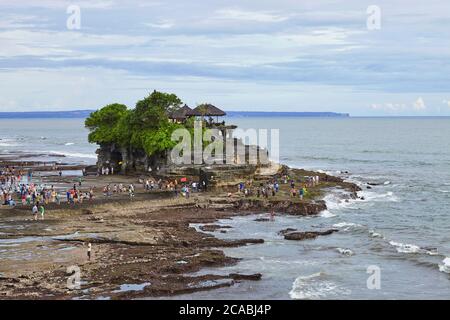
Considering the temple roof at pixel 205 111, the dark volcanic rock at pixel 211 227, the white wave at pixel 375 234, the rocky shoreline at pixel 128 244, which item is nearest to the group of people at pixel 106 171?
the temple roof at pixel 205 111

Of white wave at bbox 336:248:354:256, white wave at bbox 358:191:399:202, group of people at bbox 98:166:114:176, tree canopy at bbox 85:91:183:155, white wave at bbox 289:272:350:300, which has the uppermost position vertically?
tree canopy at bbox 85:91:183:155

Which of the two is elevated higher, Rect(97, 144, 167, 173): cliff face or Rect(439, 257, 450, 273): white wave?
Rect(97, 144, 167, 173): cliff face

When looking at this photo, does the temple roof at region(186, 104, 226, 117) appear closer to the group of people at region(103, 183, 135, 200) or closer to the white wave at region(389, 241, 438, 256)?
the group of people at region(103, 183, 135, 200)

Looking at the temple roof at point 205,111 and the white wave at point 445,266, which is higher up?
the temple roof at point 205,111

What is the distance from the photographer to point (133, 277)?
102 ft

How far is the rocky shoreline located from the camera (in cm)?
2973

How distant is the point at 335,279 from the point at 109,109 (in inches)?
2263

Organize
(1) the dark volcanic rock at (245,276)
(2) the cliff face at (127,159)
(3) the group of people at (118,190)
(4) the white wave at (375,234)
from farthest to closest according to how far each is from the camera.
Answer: (2) the cliff face at (127,159) → (3) the group of people at (118,190) → (4) the white wave at (375,234) → (1) the dark volcanic rock at (245,276)

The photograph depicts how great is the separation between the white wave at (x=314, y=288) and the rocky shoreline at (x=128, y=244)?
219cm

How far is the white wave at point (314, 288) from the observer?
97.2 feet

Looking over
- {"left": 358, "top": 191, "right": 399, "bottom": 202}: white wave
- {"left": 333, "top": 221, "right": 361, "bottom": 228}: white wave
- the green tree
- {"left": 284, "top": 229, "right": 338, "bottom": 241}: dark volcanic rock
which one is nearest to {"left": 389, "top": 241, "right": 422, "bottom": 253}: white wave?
{"left": 284, "top": 229, "right": 338, "bottom": 241}: dark volcanic rock

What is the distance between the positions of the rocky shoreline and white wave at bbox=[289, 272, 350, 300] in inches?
86.4

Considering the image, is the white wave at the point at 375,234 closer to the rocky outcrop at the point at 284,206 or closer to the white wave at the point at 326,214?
the white wave at the point at 326,214
